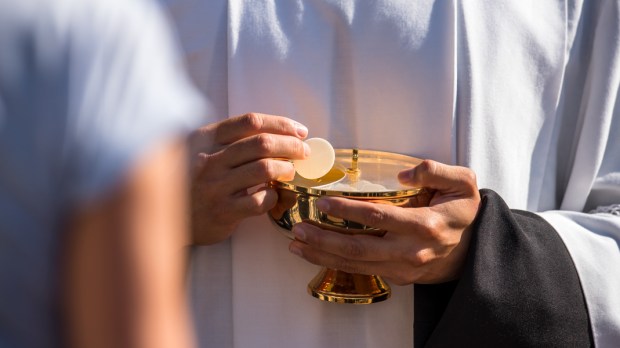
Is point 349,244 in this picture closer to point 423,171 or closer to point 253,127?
point 423,171

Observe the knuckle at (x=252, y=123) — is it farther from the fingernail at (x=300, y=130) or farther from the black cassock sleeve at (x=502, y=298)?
the black cassock sleeve at (x=502, y=298)

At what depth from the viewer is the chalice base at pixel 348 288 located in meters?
2.31

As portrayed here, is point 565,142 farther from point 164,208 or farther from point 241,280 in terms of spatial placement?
point 164,208

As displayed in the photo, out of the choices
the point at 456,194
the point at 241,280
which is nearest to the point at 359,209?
the point at 456,194

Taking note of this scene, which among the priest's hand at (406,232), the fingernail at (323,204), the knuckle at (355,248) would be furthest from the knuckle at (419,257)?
the fingernail at (323,204)

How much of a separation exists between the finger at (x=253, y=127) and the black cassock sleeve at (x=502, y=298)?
0.49 m

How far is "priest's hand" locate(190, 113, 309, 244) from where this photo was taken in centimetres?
221

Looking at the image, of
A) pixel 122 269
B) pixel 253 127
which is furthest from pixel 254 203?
pixel 122 269

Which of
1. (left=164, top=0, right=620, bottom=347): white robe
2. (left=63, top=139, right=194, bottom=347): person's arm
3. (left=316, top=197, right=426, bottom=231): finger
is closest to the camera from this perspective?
(left=63, top=139, right=194, bottom=347): person's arm

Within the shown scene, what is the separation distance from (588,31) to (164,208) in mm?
1818

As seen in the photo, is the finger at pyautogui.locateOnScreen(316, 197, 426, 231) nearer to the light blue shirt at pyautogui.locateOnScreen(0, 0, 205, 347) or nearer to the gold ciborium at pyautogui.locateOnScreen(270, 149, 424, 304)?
the gold ciborium at pyautogui.locateOnScreen(270, 149, 424, 304)

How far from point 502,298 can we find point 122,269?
53.6 inches

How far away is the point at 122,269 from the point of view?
3.76 ft

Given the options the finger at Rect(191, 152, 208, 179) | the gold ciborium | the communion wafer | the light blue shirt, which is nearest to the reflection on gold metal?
the gold ciborium
